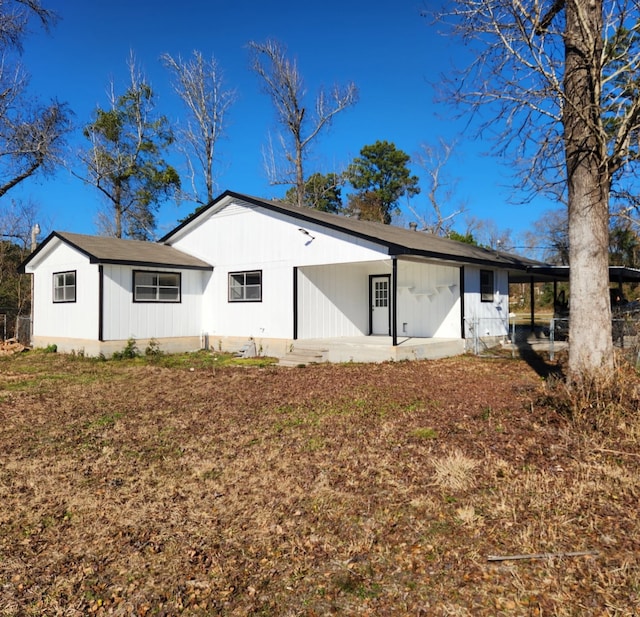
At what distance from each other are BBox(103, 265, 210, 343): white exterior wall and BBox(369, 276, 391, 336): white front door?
545 cm

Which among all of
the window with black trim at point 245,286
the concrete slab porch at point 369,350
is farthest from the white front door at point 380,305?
the window with black trim at point 245,286

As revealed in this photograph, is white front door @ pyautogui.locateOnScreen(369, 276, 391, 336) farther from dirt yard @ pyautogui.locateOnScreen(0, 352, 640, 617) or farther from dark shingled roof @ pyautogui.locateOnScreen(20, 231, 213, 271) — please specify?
dirt yard @ pyautogui.locateOnScreen(0, 352, 640, 617)

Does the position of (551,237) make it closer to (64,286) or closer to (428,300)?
(428,300)

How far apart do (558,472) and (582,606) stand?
78.8 inches

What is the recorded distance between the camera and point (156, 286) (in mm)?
15234

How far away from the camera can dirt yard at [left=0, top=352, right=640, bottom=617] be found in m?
2.91

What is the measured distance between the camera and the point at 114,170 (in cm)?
2817

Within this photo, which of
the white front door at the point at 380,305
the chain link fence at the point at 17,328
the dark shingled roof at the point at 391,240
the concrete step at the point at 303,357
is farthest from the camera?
the chain link fence at the point at 17,328

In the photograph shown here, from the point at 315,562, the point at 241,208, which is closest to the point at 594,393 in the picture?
the point at 315,562

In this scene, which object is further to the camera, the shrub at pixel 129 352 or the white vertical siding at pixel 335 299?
the white vertical siding at pixel 335 299

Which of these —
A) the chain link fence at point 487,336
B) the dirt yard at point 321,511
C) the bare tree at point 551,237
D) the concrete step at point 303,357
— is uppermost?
the bare tree at point 551,237

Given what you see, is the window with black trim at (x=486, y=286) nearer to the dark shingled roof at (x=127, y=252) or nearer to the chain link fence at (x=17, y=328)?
the dark shingled roof at (x=127, y=252)

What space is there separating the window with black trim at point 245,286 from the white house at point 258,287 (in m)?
0.03

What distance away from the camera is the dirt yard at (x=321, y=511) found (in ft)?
9.54
